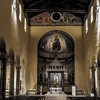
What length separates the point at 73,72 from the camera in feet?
114

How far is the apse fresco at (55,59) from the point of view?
34.8m

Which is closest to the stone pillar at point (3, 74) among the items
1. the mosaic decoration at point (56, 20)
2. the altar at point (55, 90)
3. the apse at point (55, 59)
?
the altar at point (55, 90)

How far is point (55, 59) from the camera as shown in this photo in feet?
115

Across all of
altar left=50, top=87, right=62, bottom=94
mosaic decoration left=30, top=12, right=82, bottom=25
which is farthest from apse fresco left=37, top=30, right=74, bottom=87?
altar left=50, top=87, right=62, bottom=94

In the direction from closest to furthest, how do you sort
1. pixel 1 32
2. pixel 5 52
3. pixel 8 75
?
pixel 1 32
pixel 5 52
pixel 8 75

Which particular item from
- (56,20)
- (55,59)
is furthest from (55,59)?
(56,20)

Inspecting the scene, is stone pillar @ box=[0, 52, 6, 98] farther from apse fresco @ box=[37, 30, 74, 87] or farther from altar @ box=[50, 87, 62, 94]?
apse fresco @ box=[37, 30, 74, 87]

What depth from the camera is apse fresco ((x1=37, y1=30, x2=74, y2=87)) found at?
3478 cm

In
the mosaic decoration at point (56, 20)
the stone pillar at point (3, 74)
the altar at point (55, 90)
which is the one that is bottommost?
the altar at point (55, 90)

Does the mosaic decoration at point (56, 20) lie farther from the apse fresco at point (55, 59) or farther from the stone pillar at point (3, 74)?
the stone pillar at point (3, 74)

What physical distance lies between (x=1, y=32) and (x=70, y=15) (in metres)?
18.0

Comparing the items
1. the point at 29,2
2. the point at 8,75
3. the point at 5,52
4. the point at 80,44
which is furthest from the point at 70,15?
the point at 5,52

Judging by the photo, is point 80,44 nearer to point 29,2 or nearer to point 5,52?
point 29,2

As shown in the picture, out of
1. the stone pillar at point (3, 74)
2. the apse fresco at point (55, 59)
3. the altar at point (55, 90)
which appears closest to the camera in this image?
the stone pillar at point (3, 74)
